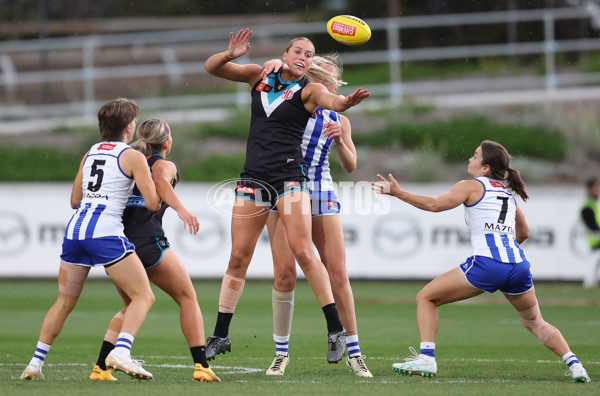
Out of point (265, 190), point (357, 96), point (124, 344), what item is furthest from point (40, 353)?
point (357, 96)

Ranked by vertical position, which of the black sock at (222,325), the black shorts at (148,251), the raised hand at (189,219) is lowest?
the black sock at (222,325)

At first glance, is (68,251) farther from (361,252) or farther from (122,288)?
(361,252)

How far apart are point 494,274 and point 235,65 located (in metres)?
2.59

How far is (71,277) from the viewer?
6352 mm

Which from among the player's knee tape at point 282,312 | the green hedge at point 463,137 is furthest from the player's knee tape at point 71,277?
the green hedge at point 463,137

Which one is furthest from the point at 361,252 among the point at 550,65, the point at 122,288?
the point at 122,288

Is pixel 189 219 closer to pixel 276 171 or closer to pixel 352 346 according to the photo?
pixel 276 171

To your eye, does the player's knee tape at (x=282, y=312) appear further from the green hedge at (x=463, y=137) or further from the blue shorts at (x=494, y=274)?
the green hedge at (x=463, y=137)

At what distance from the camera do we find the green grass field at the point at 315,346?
6.08m

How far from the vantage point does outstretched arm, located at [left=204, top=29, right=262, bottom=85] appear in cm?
687

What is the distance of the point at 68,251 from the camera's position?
627 centimetres

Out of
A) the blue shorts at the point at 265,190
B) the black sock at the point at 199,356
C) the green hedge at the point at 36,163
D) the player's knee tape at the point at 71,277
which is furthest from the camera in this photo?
the green hedge at the point at 36,163

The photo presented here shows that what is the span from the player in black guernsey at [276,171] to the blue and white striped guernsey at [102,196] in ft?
3.41

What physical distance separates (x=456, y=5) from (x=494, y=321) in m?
14.6
